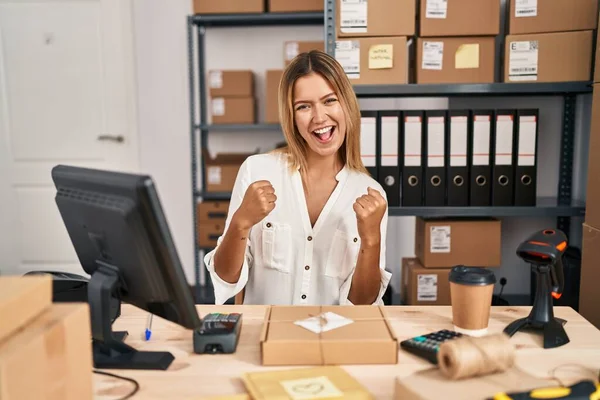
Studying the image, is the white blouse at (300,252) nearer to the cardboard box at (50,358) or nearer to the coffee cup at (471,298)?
the coffee cup at (471,298)

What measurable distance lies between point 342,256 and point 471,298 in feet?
1.79

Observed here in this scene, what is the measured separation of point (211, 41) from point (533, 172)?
6.91 feet

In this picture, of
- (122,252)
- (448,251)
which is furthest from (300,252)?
(448,251)

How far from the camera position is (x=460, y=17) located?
196 cm

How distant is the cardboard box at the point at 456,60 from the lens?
78.1 inches

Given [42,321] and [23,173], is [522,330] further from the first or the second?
[23,173]

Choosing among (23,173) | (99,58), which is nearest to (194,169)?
(99,58)

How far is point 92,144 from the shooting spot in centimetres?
338

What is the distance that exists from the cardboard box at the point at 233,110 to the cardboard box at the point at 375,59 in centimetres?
102

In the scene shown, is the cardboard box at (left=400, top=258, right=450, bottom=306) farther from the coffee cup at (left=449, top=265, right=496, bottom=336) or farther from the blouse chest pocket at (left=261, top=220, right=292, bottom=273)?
the coffee cup at (left=449, top=265, right=496, bottom=336)

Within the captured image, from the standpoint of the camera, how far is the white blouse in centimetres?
149

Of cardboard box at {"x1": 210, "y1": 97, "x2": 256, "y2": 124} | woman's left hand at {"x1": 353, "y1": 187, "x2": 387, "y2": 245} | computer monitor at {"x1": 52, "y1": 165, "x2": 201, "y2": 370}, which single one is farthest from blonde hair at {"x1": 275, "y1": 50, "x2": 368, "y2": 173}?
cardboard box at {"x1": 210, "y1": 97, "x2": 256, "y2": 124}

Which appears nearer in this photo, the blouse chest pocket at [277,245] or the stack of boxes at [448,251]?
the blouse chest pocket at [277,245]

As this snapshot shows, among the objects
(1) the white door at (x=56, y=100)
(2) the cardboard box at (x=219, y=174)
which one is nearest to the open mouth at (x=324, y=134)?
(2) the cardboard box at (x=219, y=174)
